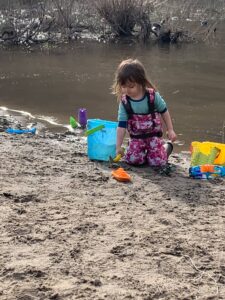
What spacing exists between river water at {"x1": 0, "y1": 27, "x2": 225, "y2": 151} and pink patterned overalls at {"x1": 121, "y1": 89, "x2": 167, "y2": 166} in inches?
56.8

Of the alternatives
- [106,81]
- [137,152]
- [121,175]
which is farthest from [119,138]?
[106,81]

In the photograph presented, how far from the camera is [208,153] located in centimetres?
509

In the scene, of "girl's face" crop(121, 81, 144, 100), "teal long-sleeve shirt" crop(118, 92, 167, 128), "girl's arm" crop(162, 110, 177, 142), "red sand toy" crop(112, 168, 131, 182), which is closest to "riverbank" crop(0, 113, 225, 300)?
"red sand toy" crop(112, 168, 131, 182)

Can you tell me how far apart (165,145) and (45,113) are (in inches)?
127

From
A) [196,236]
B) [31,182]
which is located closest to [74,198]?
[31,182]

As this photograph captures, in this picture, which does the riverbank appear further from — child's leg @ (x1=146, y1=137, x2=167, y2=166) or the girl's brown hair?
the girl's brown hair

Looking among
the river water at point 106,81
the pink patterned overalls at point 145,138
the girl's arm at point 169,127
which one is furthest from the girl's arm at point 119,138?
the river water at point 106,81

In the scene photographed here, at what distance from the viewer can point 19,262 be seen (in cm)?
284

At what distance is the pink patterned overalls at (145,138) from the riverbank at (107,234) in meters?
0.15

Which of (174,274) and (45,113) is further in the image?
(45,113)

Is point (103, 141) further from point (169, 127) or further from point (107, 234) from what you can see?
point (107, 234)

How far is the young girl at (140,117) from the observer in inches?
190

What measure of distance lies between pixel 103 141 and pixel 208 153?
3.45 ft

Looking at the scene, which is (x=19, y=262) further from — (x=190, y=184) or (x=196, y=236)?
(x=190, y=184)
